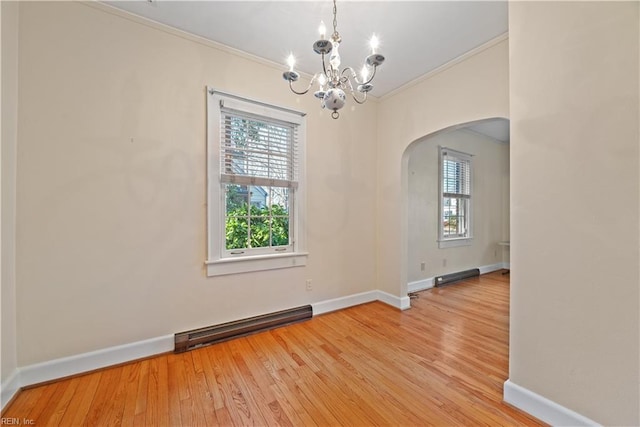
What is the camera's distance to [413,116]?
3.09 m

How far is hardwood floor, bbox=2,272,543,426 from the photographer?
1.51 metres

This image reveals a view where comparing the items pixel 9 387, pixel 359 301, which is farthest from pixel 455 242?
pixel 9 387

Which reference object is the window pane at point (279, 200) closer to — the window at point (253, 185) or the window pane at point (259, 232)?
the window at point (253, 185)

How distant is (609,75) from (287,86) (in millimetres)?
2543

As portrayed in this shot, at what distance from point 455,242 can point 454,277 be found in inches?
25.5

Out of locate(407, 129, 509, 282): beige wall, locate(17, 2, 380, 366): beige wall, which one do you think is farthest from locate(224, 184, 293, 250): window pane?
locate(407, 129, 509, 282): beige wall

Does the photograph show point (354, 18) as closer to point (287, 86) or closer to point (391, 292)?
point (287, 86)

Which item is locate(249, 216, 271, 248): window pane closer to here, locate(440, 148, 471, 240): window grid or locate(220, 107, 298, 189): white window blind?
locate(220, 107, 298, 189): white window blind

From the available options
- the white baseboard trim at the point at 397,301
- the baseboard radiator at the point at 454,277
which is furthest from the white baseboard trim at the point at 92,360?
the baseboard radiator at the point at 454,277

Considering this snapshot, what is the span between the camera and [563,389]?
56.6 inches

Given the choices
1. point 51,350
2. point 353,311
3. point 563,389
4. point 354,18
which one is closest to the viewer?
point 563,389

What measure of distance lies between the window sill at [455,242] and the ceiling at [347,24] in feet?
9.66

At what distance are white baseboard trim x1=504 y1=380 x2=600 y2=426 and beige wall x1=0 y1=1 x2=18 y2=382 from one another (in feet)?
10.9

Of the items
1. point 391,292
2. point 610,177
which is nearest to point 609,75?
point 610,177
